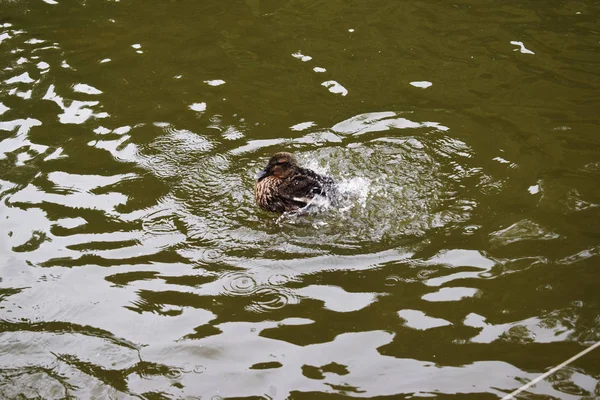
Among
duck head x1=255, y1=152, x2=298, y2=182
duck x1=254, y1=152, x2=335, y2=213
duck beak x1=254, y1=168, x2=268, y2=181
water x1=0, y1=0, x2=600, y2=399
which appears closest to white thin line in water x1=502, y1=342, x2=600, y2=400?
water x1=0, y1=0, x2=600, y2=399

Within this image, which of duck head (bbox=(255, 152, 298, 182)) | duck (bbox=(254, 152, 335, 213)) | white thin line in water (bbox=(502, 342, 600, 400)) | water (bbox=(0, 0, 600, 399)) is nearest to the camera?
white thin line in water (bbox=(502, 342, 600, 400))

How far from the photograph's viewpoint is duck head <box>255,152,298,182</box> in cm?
621

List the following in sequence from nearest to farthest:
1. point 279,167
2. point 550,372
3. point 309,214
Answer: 1. point 550,372
2. point 309,214
3. point 279,167

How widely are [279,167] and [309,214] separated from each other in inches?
23.7

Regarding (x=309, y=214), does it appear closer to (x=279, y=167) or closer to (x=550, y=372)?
(x=279, y=167)

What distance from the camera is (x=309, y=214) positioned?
6.02 metres

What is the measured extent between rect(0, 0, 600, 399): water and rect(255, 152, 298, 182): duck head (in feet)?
1.05

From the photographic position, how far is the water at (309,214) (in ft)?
15.0

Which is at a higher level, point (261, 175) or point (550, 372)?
point (261, 175)

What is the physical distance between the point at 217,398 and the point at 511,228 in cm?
307

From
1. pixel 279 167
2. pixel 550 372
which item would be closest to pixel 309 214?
pixel 279 167

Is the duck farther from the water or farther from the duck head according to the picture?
the water

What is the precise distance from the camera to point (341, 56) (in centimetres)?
872

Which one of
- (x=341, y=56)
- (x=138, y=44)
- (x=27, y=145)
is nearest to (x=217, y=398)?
(x=27, y=145)
